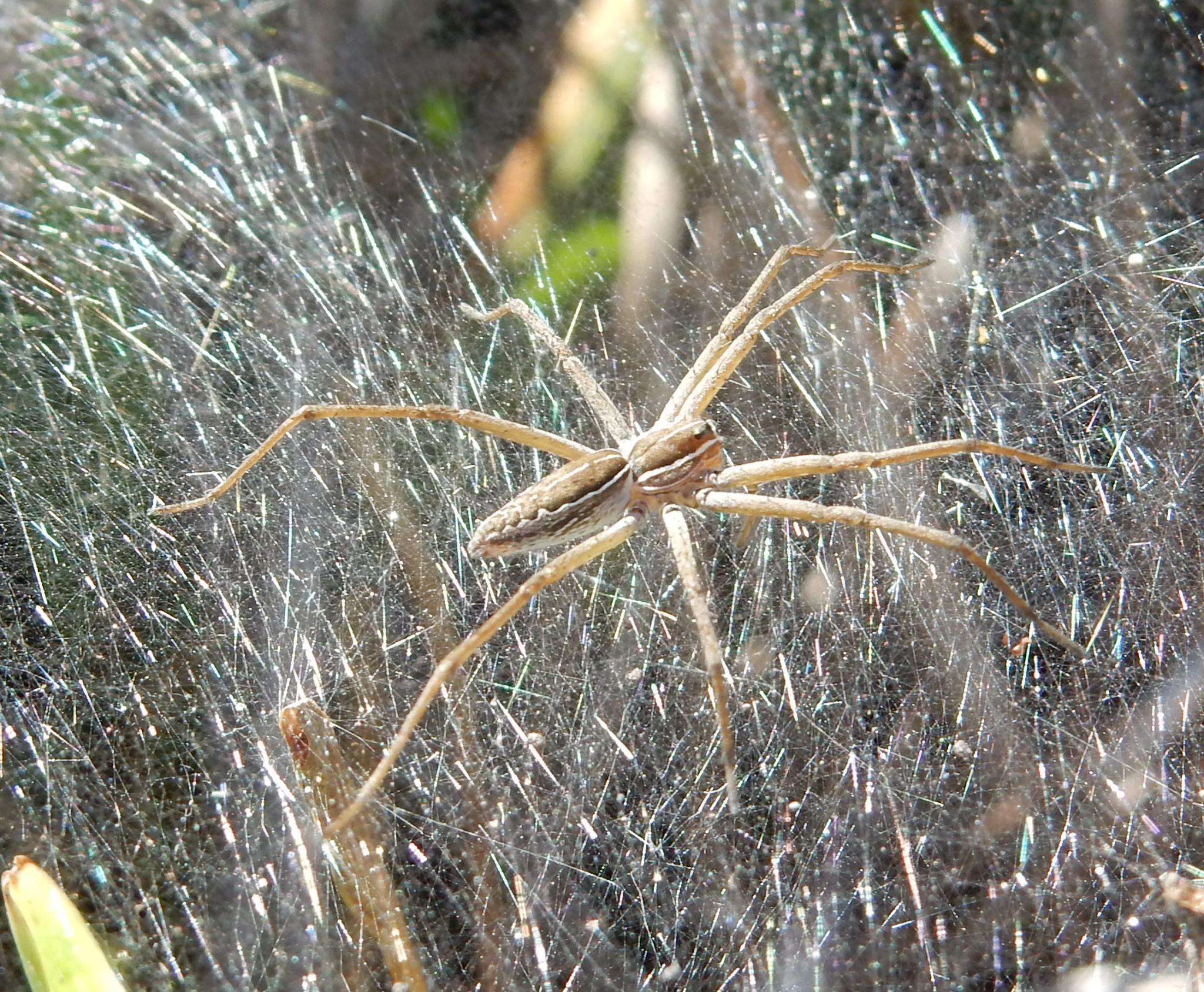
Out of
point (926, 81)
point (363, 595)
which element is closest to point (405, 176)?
point (363, 595)

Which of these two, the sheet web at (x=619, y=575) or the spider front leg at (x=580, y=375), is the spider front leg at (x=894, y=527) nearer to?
the sheet web at (x=619, y=575)

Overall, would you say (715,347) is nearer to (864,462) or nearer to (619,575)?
(864,462)

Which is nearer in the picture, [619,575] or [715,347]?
[619,575]

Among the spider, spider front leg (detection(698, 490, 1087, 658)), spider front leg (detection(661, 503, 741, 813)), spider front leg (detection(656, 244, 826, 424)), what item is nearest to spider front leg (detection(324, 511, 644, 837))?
the spider

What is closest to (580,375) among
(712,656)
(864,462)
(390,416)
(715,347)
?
(715,347)

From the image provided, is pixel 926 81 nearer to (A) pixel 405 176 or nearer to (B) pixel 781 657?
(A) pixel 405 176

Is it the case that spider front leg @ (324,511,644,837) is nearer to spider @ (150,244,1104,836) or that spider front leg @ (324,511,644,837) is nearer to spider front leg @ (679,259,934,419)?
spider @ (150,244,1104,836)

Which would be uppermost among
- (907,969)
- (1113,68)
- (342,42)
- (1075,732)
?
(342,42)

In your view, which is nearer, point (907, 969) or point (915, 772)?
point (907, 969)
